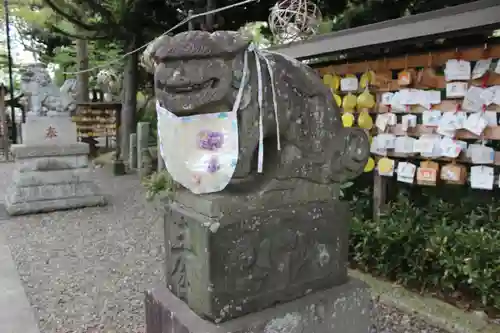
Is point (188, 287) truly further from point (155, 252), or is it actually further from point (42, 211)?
point (42, 211)

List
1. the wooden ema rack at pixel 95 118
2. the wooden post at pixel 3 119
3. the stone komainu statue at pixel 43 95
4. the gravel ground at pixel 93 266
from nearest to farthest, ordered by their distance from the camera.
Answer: the gravel ground at pixel 93 266, the stone komainu statue at pixel 43 95, the wooden ema rack at pixel 95 118, the wooden post at pixel 3 119

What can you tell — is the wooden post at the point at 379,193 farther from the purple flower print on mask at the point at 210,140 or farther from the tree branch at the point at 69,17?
the tree branch at the point at 69,17

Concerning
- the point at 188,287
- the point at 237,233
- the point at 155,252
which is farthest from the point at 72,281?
the point at 237,233

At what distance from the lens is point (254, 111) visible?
1.78 metres

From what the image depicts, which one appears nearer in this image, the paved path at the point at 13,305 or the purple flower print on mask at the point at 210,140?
the purple flower print on mask at the point at 210,140

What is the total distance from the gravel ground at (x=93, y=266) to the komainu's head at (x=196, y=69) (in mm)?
2138

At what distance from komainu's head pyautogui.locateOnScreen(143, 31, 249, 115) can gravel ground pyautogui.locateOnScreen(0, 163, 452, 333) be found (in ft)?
7.01

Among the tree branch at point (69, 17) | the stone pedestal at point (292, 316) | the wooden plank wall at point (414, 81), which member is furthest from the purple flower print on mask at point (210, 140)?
the tree branch at point (69, 17)

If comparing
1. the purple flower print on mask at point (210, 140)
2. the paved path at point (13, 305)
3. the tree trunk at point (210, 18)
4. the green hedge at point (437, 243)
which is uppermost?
the tree trunk at point (210, 18)

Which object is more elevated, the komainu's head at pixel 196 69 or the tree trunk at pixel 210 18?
the tree trunk at pixel 210 18

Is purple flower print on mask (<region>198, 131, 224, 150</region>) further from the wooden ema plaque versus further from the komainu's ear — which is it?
the wooden ema plaque

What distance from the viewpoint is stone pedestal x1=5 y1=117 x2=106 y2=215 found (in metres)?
6.55

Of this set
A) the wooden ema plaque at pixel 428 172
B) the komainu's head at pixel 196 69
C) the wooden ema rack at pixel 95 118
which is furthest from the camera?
the wooden ema rack at pixel 95 118

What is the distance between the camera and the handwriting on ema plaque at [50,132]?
6.76 meters
